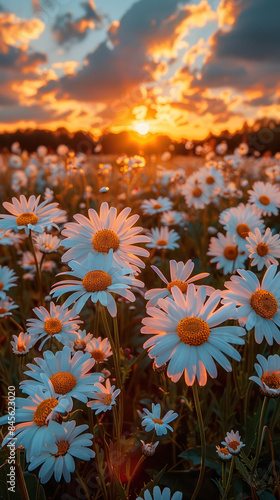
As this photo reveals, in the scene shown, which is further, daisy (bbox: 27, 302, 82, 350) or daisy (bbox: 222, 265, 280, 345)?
daisy (bbox: 27, 302, 82, 350)

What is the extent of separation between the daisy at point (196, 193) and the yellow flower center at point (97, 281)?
2564 millimetres

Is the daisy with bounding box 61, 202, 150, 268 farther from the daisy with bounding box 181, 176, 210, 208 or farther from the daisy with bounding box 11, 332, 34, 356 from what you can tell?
the daisy with bounding box 181, 176, 210, 208

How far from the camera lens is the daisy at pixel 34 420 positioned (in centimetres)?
86

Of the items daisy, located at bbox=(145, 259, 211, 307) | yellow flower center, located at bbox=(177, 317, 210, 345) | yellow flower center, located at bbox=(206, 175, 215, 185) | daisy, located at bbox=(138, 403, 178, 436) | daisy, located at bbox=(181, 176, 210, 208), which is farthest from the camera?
yellow flower center, located at bbox=(206, 175, 215, 185)

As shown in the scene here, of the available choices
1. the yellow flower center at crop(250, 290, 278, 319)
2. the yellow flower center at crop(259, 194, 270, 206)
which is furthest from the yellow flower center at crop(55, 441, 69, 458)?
the yellow flower center at crop(259, 194, 270, 206)

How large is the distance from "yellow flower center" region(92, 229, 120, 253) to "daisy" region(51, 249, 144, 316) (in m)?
0.13

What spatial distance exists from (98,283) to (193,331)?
1.05 ft

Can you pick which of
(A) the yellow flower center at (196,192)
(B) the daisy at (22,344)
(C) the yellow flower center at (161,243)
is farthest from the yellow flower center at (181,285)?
(A) the yellow flower center at (196,192)

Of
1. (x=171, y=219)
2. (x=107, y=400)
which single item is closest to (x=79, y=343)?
(x=107, y=400)

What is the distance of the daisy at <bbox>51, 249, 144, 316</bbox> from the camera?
3.47 feet

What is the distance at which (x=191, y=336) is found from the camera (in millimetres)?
962

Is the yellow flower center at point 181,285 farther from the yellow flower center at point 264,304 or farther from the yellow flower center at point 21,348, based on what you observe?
the yellow flower center at point 21,348

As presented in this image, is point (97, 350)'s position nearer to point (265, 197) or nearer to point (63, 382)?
point (63, 382)

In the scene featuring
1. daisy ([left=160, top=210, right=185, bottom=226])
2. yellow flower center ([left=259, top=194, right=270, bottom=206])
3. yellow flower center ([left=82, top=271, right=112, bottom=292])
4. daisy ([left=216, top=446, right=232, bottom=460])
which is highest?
yellow flower center ([left=259, top=194, right=270, bottom=206])
